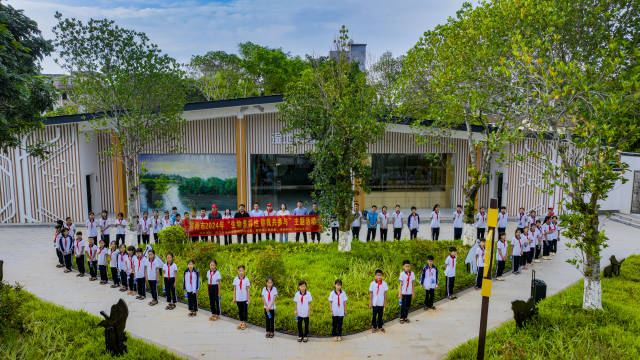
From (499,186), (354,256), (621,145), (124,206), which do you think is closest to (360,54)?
(499,186)

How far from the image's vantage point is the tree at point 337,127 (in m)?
12.4

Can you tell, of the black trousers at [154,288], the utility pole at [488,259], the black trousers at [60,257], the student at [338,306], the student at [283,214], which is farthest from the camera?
the student at [283,214]

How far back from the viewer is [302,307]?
783 centimetres

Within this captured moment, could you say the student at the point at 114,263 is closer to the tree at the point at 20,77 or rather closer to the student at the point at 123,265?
the student at the point at 123,265

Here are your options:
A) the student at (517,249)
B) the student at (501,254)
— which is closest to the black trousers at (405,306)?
the student at (501,254)

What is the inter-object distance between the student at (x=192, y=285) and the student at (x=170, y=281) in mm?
532

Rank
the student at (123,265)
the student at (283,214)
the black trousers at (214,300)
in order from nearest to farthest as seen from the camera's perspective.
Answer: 1. the black trousers at (214,300)
2. the student at (123,265)
3. the student at (283,214)

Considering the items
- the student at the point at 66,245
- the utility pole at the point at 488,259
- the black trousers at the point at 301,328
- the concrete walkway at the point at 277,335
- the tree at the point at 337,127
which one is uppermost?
the tree at the point at 337,127

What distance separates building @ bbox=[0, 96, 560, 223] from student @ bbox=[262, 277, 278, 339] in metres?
9.91

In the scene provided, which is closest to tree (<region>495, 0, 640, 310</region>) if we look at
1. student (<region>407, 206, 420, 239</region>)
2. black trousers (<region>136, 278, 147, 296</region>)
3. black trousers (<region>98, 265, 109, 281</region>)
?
student (<region>407, 206, 420, 239</region>)

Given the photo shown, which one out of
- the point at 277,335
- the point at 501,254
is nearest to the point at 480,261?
the point at 501,254

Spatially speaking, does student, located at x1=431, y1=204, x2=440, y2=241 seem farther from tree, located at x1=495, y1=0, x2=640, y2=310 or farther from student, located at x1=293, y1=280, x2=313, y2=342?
student, located at x1=293, y1=280, x2=313, y2=342

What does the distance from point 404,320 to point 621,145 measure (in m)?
5.46

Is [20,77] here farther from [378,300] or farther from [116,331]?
[378,300]
